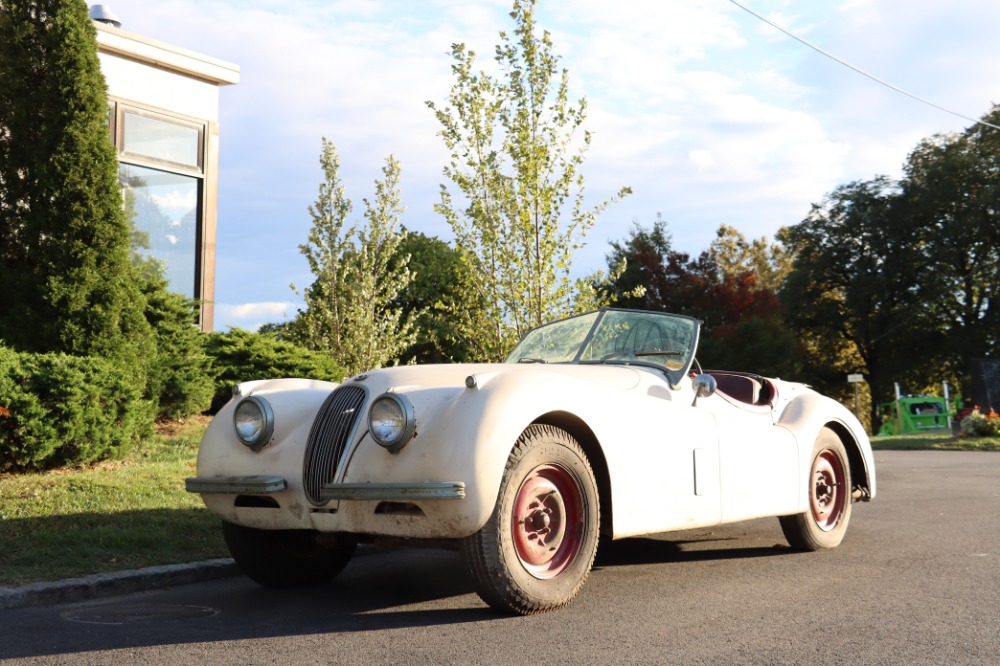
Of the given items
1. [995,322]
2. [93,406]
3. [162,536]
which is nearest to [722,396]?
[162,536]

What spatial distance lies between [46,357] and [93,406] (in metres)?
0.67

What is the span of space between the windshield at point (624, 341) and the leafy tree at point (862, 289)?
43.1 metres

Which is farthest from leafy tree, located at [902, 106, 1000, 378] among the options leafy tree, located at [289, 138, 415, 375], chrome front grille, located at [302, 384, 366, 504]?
chrome front grille, located at [302, 384, 366, 504]

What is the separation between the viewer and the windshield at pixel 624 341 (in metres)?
6.46

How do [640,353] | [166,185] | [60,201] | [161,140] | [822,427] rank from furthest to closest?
[166,185]
[161,140]
[60,201]
[822,427]
[640,353]

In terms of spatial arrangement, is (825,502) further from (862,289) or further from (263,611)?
(862,289)

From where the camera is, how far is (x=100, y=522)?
718 cm

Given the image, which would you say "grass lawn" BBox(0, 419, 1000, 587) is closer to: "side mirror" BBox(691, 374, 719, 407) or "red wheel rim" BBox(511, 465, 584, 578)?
"red wheel rim" BBox(511, 465, 584, 578)

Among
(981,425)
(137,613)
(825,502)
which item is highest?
(981,425)

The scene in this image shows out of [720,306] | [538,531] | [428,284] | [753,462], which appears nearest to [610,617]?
[538,531]

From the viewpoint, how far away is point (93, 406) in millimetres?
9672

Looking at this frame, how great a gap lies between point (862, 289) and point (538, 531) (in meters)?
45.4

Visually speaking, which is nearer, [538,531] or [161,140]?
[538,531]

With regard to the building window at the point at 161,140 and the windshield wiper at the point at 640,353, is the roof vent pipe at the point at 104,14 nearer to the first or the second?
the building window at the point at 161,140
